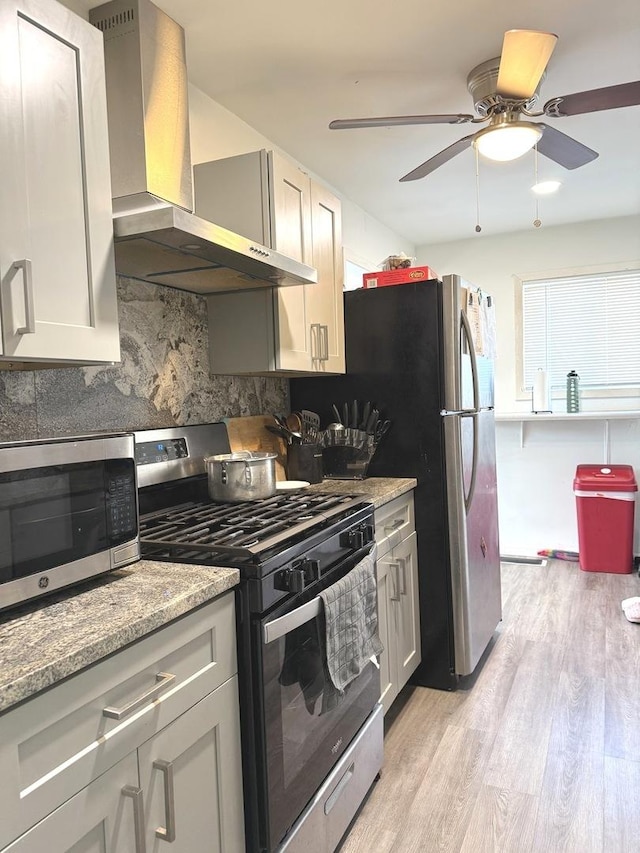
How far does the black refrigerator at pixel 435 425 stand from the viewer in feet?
8.13

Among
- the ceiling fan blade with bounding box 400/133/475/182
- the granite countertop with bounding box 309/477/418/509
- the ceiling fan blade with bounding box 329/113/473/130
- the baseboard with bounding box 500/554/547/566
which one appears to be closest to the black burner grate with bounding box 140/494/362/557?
the granite countertop with bounding box 309/477/418/509

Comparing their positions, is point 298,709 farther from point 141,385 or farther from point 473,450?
point 473,450

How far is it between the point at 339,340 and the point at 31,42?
5.44 ft

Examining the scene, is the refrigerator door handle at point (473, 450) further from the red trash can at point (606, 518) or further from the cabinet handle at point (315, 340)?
the red trash can at point (606, 518)

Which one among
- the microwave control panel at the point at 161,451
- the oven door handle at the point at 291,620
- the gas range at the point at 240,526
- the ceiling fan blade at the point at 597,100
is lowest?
the oven door handle at the point at 291,620

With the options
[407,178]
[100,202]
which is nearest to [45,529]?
[100,202]

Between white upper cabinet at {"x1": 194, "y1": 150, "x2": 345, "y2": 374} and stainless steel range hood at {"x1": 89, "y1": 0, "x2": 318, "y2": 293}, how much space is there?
33 cm

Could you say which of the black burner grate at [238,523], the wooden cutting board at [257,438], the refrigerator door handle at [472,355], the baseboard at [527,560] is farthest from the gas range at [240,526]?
the baseboard at [527,560]

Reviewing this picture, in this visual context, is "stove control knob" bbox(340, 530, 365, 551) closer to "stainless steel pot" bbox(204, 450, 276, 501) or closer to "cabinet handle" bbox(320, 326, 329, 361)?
"stainless steel pot" bbox(204, 450, 276, 501)

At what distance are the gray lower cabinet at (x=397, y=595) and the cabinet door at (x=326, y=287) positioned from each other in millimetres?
682

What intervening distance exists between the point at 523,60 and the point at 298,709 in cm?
198

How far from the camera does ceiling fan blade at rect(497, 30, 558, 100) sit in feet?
5.57

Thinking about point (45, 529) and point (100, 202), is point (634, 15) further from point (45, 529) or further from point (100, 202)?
point (45, 529)

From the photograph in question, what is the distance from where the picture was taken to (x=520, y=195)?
377 centimetres
